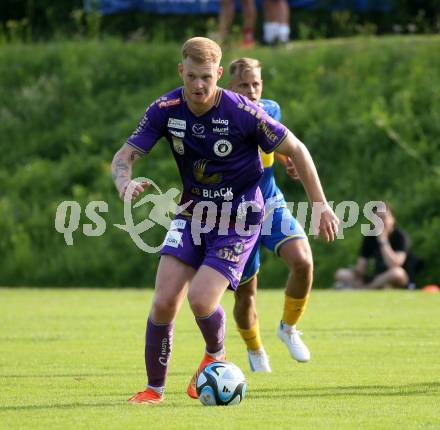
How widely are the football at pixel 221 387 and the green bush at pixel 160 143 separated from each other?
1212cm

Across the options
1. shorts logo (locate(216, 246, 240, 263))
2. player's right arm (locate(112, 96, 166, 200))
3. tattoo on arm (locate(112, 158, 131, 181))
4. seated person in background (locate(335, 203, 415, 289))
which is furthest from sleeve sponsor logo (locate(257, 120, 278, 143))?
seated person in background (locate(335, 203, 415, 289))

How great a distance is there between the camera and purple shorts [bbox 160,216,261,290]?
7.18 metres

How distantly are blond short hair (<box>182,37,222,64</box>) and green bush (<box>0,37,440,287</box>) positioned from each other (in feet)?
40.5

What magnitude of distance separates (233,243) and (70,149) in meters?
15.9

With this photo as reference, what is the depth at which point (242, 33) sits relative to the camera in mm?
23766

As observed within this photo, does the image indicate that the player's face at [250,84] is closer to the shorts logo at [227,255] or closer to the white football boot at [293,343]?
the white football boot at [293,343]

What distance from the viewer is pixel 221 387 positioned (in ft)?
22.8

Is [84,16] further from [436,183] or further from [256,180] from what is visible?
[256,180]

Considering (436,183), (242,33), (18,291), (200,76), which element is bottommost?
(18,291)

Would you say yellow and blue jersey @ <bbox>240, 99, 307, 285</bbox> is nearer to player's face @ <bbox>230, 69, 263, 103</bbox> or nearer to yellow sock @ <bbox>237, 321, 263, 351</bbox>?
yellow sock @ <bbox>237, 321, 263, 351</bbox>

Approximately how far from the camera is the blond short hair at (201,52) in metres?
6.87

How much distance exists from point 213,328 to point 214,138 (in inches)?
47.1

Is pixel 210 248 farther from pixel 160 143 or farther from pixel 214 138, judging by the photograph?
pixel 160 143

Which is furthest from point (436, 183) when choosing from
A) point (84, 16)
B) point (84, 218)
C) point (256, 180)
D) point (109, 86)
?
point (256, 180)
